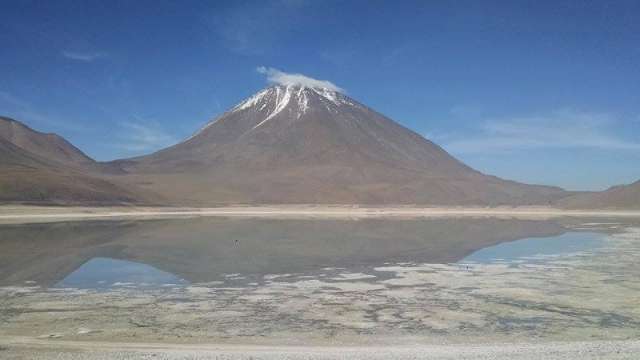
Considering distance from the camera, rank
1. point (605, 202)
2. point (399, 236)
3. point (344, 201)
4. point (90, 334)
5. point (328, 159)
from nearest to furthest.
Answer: point (90, 334)
point (399, 236)
point (605, 202)
point (344, 201)
point (328, 159)

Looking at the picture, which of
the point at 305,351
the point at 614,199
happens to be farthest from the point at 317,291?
the point at 614,199

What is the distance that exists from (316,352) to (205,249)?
21596 millimetres

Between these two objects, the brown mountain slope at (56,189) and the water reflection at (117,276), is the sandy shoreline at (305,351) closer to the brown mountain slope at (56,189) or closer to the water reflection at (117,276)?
the water reflection at (117,276)

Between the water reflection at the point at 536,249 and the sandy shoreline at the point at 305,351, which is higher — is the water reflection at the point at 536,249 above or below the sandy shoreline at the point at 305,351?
above

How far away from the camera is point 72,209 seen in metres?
70.9

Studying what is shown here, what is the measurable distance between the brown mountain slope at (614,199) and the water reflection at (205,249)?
56712 mm

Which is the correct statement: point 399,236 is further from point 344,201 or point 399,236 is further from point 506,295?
point 344,201

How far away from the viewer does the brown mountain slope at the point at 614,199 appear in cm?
9594


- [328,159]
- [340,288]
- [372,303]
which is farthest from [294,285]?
→ [328,159]

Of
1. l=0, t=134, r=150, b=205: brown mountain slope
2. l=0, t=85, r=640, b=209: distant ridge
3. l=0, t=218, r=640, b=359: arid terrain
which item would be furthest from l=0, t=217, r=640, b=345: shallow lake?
l=0, t=85, r=640, b=209: distant ridge

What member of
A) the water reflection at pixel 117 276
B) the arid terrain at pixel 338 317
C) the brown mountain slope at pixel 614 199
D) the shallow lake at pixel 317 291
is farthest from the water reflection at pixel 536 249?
the brown mountain slope at pixel 614 199

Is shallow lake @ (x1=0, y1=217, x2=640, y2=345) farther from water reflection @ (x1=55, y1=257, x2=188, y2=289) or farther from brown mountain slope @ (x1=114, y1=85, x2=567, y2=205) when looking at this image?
brown mountain slope @ (x1=114, y1=85, x2=567, y2=205)

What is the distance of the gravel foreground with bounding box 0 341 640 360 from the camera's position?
11.1 meters

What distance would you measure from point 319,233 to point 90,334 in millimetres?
32561
